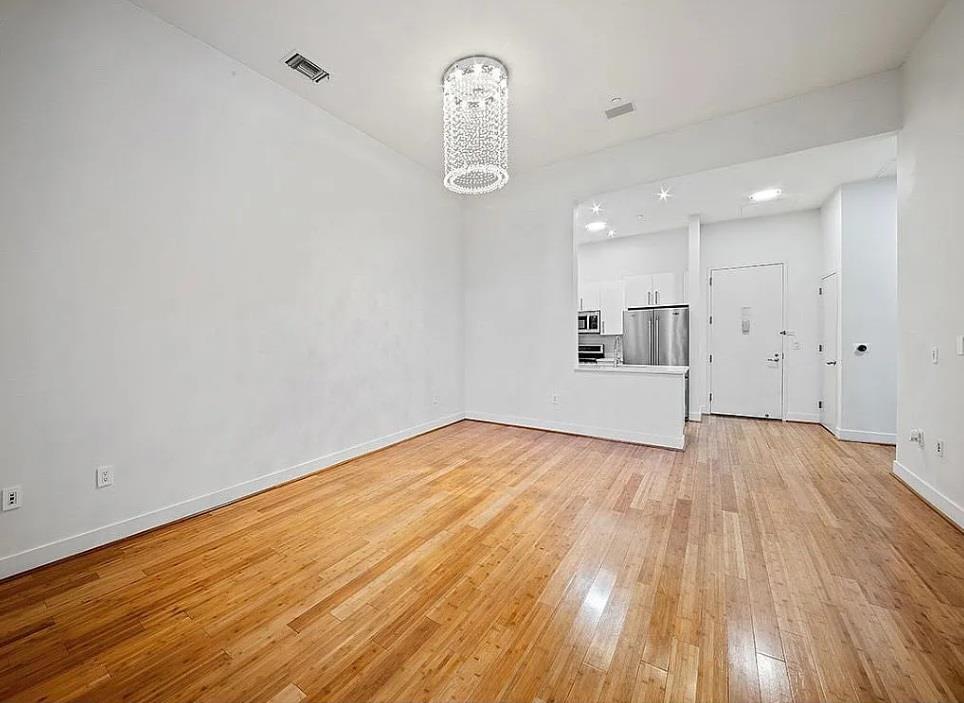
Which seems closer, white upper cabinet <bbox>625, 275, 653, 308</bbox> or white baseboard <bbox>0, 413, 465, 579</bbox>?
white baseboard <bbox>0, 413, 465, 579</bbox>

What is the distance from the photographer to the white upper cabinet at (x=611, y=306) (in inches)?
257

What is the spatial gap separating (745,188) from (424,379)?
440 centimetres

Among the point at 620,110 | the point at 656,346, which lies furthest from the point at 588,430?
the point at 620,110

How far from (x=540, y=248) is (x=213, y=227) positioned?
11.4ft

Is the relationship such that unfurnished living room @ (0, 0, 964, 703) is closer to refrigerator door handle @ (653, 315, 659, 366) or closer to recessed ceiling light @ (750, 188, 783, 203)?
recessed ceiling light @ (750, 188, 783, 203)

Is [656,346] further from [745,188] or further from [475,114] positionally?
[475,114]

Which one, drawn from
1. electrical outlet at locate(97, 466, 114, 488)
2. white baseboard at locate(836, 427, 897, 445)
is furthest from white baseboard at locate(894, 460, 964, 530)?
electrical outlet at locate(97, 466, 114, 488)

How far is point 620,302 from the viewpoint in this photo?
654cm

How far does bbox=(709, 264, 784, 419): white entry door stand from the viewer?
564 cm

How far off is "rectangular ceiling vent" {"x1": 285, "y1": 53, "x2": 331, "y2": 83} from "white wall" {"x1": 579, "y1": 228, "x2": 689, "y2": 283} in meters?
5.08

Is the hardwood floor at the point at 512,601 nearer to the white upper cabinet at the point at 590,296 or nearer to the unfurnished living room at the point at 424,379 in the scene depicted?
the unfurnished living room at the point at 424,379

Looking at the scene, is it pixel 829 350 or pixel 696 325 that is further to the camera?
pixel 696 325

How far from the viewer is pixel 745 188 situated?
4469mm

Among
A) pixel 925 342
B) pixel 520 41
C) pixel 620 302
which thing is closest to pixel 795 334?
pixel 620 302
